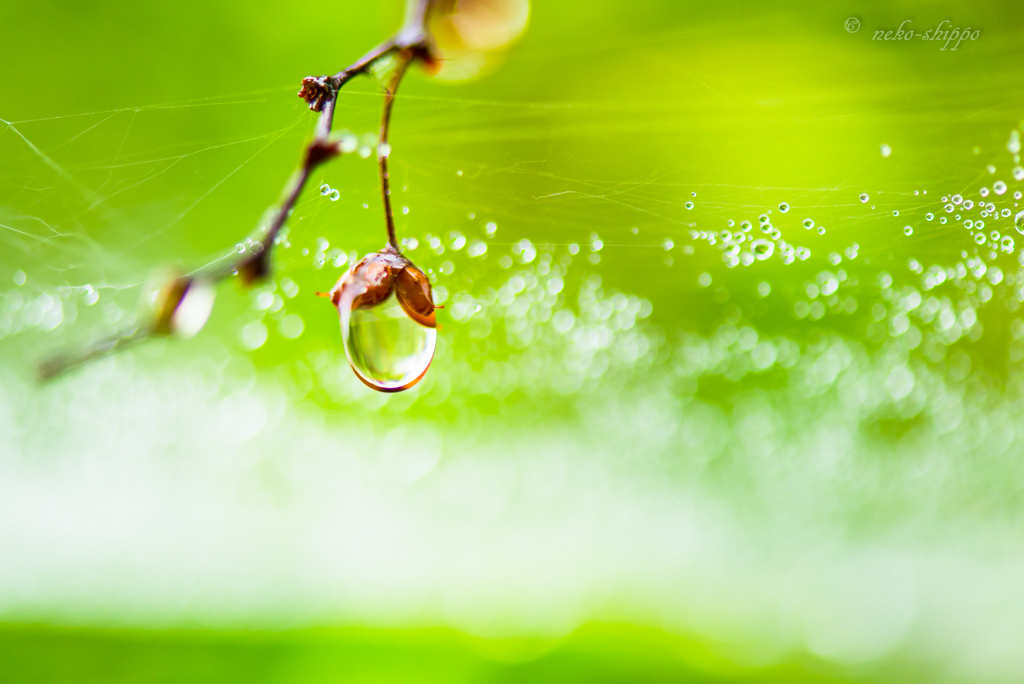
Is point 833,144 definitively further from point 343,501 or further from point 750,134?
point 343,501

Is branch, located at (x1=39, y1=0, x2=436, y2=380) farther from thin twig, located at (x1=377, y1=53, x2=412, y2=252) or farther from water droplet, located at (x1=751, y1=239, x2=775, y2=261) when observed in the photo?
water droplet, located at (x1=751, y1=239, x2=775, y2=261)

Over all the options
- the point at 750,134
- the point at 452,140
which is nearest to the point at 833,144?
the point at 750,134

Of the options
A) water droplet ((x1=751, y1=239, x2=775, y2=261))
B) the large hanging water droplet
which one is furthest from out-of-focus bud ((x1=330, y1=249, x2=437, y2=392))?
water droplet ((x1=751, y1=239, x2=775, y2=261))

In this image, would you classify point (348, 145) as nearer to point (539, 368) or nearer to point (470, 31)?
point (470, 31)

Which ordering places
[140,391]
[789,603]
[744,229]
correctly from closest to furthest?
1. [744,229]
2. [140,391]
3. [789,603]

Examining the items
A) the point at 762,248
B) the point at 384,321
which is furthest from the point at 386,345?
the point at 762,248

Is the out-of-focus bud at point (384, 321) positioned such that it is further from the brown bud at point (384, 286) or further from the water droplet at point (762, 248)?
the water droplet at point (762, 248)

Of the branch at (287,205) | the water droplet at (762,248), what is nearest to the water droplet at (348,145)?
the branch at (287,205)
